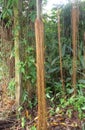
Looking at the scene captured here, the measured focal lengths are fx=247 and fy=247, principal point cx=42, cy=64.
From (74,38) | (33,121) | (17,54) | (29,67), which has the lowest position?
(33,121)

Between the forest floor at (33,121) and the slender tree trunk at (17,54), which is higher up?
the slender tree trunk at (17,54)

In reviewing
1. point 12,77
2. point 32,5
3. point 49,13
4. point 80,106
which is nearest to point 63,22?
point 49,13

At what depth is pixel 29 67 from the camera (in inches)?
95.3

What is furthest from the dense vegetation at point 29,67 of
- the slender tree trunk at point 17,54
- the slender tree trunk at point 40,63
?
the slender tree trunk at point 40,63

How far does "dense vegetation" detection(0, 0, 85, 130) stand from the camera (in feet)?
7.82

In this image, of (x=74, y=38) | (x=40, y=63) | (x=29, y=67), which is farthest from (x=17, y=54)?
(x=40, y=63)

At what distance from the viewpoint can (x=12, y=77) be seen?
2.66 m

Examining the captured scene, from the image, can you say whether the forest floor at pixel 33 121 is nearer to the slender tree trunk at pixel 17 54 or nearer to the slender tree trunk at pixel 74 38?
the slender tree trunk at pixel 17 54

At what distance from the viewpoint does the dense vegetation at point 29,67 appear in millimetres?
2385

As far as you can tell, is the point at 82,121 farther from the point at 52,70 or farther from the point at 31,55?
the point at 31,55

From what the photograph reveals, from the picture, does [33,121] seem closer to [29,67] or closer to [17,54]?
[29,67]

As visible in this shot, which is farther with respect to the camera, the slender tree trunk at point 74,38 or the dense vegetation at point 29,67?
the dense vegetation at point 29,67

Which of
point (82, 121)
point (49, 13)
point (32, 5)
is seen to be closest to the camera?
point (82, 121)

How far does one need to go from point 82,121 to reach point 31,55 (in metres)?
0.80
